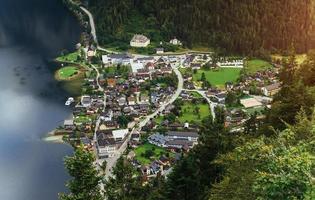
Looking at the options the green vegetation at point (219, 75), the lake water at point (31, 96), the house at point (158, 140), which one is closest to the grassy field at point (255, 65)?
the green vegetation at point (219, 75)

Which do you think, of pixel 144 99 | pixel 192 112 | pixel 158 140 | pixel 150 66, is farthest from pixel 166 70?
pixel 158 140

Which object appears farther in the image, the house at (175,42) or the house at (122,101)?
the house at (175,42)

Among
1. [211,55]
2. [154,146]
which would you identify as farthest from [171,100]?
[211,55]

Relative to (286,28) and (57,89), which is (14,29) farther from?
(286,28)

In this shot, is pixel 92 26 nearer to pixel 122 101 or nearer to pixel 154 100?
pixel 122 101

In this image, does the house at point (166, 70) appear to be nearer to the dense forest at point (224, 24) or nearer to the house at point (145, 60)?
the house at point (145, 60)

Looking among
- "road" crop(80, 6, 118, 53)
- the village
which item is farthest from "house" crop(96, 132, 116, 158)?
"road" crop(80, 6, 118, 53)
